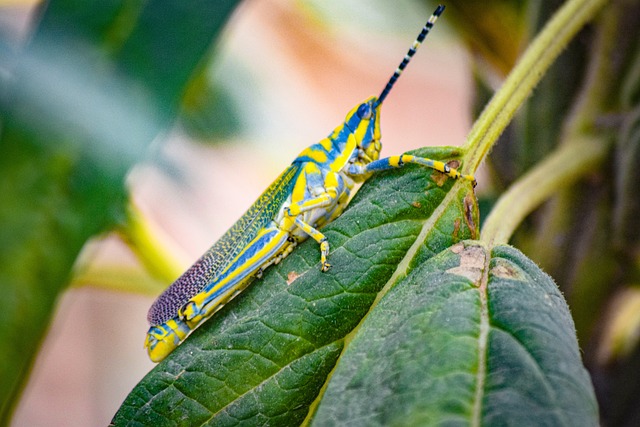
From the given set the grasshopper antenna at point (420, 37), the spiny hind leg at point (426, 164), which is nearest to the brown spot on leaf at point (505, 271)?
the spiny hind leg at point (426, 164)

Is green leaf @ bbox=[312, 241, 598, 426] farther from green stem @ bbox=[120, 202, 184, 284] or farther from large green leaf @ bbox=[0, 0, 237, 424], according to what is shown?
green stem @ bbox=[120, 202, 184, 284]

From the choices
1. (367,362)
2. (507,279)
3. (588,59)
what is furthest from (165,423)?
(588,59)

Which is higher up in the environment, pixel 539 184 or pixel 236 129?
pixel 236 129

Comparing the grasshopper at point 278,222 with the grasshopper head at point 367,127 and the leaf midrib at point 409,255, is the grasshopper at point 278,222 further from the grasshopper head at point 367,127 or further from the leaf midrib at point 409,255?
the leaf midrib at point 409,255

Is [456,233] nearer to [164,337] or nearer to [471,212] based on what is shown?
[471,212]

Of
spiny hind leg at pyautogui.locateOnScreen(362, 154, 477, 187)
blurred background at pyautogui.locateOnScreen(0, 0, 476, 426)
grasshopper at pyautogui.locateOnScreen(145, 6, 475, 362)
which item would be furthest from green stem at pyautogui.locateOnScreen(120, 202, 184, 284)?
spiny hind leg at pyautogui.locateOnScreen(362, 154, 477, 187)

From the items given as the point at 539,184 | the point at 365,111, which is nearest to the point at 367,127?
the point at 365,111

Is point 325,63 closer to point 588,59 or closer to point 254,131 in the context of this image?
point 254,131
